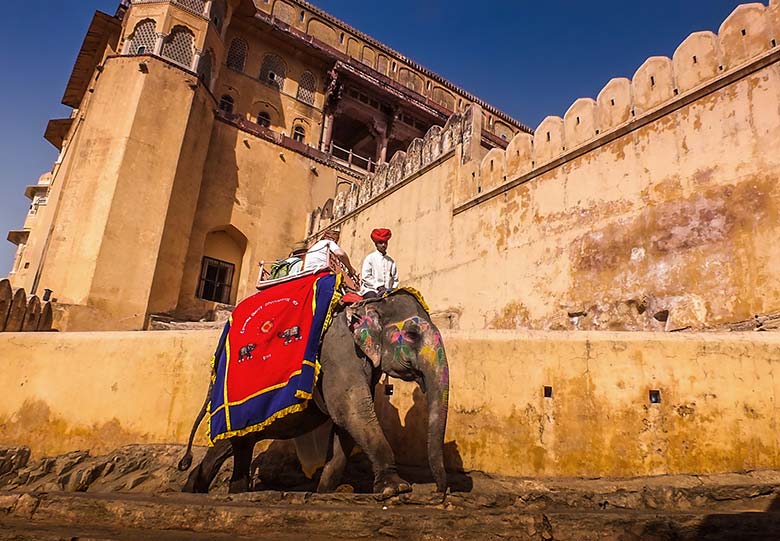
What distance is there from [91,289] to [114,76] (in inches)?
241

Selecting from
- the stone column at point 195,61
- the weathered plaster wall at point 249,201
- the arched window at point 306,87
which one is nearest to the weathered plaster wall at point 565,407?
the weathered plaster wall at point 249,201

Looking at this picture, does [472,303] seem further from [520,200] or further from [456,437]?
[456,437]

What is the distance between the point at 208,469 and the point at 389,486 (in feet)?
7.55

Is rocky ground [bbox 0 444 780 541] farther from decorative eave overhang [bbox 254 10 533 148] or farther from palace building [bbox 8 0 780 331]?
decorative eave overhang [bbox 254 10 533 148]

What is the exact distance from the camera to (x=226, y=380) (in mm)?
5020

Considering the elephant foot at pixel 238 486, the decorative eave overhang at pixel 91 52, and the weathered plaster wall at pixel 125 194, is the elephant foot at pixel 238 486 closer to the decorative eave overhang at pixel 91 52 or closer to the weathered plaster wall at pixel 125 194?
the weathered plaster wall at pixel 125 194

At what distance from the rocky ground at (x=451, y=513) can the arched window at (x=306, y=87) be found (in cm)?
1815

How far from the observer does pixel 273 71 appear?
20016 millimetres

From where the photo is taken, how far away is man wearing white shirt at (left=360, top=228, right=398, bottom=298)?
539 cm

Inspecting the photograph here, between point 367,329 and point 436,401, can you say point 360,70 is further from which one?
point 436,401

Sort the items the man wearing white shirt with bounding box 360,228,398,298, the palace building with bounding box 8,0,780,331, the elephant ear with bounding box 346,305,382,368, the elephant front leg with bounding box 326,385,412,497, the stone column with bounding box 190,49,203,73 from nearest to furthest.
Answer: the elephant front leg with bounding box 326,385,412,497
the elephant ear with bounding box 346,305,382,368
the man wearing white shirt with bounding box 360,228,398,298
the palace building with bounding box 8,0,780,331
the stone column with bounding box 190,49,203,73

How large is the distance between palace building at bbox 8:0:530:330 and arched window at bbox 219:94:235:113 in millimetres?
35

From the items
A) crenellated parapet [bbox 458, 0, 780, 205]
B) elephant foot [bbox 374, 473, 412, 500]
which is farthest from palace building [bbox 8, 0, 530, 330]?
elephant foot [bbox 374, 473, 412, 500]

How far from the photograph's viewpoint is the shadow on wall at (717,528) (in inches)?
94.0
